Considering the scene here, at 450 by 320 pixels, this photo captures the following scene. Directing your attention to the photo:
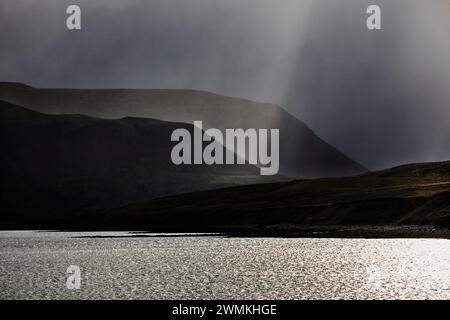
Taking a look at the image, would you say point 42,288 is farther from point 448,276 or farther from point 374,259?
point 374,259

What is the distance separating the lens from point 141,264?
322ft

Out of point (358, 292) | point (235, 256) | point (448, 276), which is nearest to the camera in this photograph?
point (358, 292)

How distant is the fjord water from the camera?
220 feet

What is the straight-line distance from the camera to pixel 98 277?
82.1 meters

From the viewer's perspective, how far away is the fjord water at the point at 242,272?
6694 centimetres

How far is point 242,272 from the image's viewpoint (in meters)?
86.6
